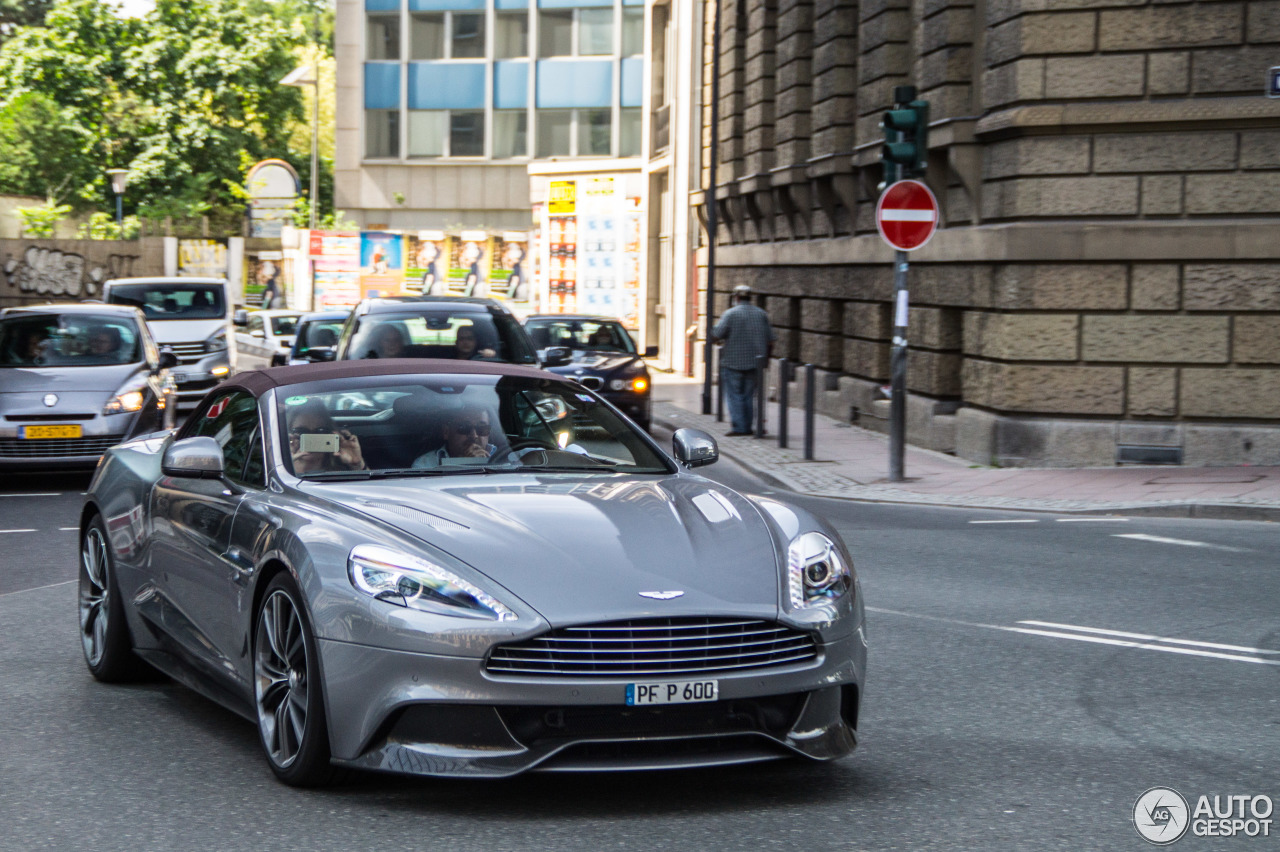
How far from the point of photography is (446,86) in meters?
62.4

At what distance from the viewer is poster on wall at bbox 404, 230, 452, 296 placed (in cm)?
5416

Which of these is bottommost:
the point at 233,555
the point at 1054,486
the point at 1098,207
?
the point at 1054,486

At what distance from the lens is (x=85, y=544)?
7.22 metres

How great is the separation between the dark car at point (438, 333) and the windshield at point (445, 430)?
7.17m

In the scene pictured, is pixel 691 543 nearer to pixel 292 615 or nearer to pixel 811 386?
pixel 292 615

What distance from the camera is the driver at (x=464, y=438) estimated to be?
5805 millimetres

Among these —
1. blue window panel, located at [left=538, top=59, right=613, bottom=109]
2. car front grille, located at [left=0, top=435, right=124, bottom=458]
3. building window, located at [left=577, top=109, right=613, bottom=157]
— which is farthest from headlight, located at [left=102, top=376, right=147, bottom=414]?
blue window panel, located at [left=538, top=59, right=613, bottom=109]

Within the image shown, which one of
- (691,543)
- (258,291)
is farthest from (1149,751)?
(258,291)

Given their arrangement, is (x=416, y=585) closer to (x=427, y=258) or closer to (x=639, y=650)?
(x=639, y=650)

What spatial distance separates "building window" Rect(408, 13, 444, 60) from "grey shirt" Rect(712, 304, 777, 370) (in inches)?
1734

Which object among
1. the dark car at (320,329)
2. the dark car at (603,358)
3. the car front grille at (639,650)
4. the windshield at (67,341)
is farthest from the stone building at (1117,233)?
the car front grille at (639,650)

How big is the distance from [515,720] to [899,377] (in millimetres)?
11568

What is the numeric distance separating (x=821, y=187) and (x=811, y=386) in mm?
7857

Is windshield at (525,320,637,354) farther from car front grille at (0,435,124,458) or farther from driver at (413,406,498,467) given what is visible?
driver at (413,406,498,467)
